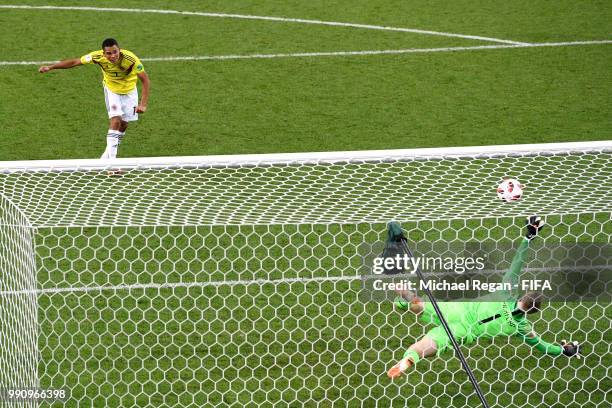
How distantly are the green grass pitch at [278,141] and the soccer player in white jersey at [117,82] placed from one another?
2.14 feet

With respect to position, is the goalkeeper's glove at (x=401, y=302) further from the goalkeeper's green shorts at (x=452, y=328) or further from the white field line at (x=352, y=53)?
the white field line at (x=352, y=53)

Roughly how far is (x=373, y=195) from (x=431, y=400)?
1.71m

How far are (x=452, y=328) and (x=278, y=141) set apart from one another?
4428 millimetres

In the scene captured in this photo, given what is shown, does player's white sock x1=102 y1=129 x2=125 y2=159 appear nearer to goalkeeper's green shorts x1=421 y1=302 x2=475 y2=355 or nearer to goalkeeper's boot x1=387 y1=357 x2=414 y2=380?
goalkeeper's green shorts x1=421 y1=302 x2=475 y2=355

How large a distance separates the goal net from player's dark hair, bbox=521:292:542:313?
0.57 metres

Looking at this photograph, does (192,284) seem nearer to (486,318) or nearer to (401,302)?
(401,302)

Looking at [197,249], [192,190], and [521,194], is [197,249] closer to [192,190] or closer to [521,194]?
[192,190]

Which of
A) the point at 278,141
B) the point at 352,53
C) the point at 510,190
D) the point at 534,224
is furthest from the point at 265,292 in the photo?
the point at 352,53

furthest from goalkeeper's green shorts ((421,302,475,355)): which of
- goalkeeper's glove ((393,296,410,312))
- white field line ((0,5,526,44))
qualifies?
white field line ((0,5,526,44))

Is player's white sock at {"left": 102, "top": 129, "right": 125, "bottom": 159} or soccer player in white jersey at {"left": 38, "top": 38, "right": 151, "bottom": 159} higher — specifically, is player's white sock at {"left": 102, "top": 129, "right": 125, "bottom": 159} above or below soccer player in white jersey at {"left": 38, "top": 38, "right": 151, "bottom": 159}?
below

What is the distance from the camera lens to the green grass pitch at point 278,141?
283 inches

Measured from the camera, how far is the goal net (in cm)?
702

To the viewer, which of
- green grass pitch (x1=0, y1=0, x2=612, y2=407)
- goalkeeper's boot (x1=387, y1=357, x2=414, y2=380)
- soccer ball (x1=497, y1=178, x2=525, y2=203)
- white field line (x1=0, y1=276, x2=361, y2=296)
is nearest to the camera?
goalkeeper's boot (x1=387, y1=357, x2=414, y2=380)

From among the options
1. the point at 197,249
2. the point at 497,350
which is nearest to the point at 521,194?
the point at 497,350
